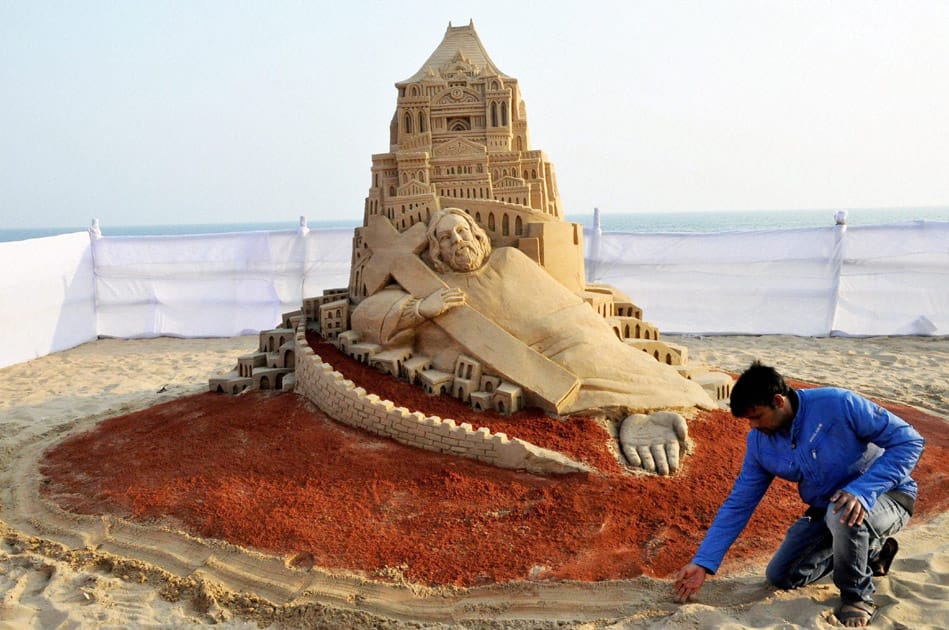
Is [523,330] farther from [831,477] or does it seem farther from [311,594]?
[831,477]

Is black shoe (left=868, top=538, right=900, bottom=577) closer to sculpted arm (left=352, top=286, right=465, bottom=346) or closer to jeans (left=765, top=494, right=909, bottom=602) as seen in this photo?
jeans (left=765, top=494, right=909, bottom=602)

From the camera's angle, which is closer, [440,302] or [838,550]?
[838,550]

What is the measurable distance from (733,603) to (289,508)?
2317 mm

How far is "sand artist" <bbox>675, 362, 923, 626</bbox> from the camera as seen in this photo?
259 centimetres

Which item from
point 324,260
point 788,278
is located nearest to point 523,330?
point 324,260

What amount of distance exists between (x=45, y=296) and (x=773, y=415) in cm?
1003

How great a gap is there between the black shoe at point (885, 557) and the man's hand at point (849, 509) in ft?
1.37

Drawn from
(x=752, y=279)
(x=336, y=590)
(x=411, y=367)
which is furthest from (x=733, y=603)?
(x=752, y=279)

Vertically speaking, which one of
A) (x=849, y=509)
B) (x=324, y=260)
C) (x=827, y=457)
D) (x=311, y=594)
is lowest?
(x=311, y=594)

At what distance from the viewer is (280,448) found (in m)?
4.58

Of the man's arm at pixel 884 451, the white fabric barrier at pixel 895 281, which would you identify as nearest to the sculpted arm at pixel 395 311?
the man's arm at pixel 884 451

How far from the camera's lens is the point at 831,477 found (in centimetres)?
274

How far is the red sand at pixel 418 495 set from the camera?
11.2 ft

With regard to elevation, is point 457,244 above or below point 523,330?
above
